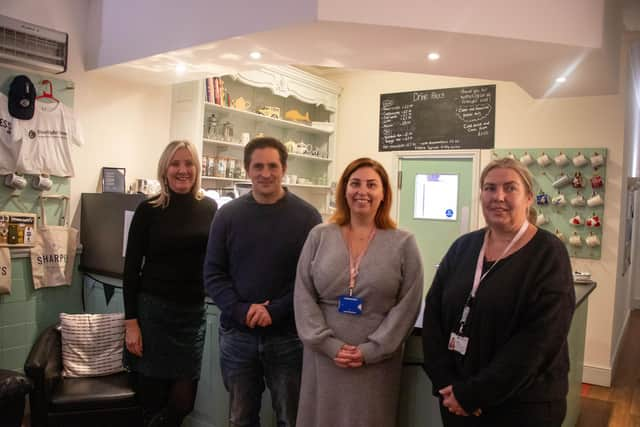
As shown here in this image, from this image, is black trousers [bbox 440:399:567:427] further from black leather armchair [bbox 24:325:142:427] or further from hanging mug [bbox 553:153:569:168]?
hanging mug [bbox 553:153:569:168]

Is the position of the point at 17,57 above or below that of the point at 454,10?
below

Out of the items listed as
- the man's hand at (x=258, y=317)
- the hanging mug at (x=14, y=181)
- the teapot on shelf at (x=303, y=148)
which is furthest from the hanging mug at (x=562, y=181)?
the hanging mug at (x=14, y=181)

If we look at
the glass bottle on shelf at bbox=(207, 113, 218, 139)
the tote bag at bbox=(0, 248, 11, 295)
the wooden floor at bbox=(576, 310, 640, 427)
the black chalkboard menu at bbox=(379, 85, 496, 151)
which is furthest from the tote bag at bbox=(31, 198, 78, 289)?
the wooden floor at bbox=(576, 310, 640, 427)

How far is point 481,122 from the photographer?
182 inches

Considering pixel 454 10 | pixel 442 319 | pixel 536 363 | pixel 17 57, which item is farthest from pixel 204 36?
pixel 536 363

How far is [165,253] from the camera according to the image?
2.08m

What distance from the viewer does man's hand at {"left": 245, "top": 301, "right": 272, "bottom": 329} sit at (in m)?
1.73

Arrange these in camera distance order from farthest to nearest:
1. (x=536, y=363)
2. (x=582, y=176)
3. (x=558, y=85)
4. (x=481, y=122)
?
(x=481, y=122), (x=582, y=176), (x=558, y=85), (x=536, y=363)

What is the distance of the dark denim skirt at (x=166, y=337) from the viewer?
6.86ft

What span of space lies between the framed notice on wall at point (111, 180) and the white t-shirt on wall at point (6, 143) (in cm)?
58

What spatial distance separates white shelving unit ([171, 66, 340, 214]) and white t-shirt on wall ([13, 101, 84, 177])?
2.82ft

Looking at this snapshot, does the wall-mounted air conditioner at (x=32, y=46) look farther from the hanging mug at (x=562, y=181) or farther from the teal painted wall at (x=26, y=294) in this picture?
the hanging mug at (x=562, y=181)

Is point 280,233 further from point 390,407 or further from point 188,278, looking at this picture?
point 390,407

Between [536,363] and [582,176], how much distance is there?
318 centimetres
